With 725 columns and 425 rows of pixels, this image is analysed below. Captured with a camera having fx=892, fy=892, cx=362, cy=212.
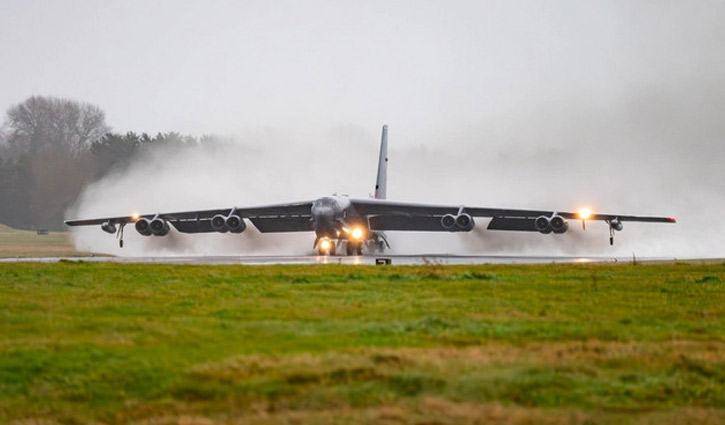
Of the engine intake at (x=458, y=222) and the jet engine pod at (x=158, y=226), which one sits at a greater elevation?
the engine intake at (x=458, y=222)

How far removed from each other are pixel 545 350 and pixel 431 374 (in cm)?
232

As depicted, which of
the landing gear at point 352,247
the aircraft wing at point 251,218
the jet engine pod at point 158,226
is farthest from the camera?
the aircraft wing at point 251,218

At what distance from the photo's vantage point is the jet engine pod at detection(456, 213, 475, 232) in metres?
52.4

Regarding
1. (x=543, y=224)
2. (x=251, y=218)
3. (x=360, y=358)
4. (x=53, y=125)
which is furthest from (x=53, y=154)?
(x=360, y=358)

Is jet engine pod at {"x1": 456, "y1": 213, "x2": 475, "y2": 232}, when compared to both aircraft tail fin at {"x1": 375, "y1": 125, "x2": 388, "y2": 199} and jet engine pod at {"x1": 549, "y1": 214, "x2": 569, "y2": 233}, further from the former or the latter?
aircraft tail fin at {"x1": 375, "y1": 125, "x2": 388, "y2": 199}

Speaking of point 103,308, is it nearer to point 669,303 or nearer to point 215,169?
point 669,303

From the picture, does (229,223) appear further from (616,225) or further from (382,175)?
(616,225)

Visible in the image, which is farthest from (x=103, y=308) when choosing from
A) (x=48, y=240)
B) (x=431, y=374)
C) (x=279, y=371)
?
(x=48, y=240)

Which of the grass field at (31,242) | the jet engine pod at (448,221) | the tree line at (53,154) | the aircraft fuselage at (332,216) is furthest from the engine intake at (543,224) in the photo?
the tree line at (53,154)

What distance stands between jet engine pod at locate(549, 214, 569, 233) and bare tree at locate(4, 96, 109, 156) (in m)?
73.4

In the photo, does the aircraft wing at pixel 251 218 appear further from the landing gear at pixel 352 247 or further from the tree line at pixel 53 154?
the tree line at pixel 53 154

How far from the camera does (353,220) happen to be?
173 ft

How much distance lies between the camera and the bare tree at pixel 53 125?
363 feet

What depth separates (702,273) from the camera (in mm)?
28750
